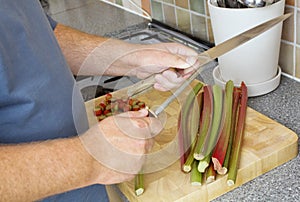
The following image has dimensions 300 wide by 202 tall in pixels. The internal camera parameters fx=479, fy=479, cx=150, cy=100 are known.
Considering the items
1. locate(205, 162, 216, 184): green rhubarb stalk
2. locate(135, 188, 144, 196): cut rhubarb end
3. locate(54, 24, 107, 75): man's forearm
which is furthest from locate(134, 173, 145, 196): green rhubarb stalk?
locate(54, 24, 107, 75): man's forearm

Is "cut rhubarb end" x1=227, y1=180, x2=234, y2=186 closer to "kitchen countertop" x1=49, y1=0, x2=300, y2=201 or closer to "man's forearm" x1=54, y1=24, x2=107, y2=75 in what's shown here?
"kitchen countertop" x1=49, y1=0, x2=300, y2=201

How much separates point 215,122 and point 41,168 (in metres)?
0.38

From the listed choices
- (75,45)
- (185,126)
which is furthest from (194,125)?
(75,45)

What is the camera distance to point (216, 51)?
2.58 feet

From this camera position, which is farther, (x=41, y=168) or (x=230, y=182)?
(x=230, y=182)

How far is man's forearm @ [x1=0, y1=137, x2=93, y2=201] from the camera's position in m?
0.55

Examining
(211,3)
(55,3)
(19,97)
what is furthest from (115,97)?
(55,3)

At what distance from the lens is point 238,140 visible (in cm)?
84

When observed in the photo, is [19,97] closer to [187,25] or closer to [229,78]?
[229,78]

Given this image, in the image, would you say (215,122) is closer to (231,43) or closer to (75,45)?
(231,43)

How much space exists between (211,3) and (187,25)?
349 mm

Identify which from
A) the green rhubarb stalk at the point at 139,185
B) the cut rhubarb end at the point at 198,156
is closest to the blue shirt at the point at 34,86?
the green rhubarb stalk at the point at 139,185

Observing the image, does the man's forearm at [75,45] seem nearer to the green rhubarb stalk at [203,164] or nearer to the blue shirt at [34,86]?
the blue shirt at [34,86]

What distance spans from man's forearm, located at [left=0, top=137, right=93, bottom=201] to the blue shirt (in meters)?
0.10
